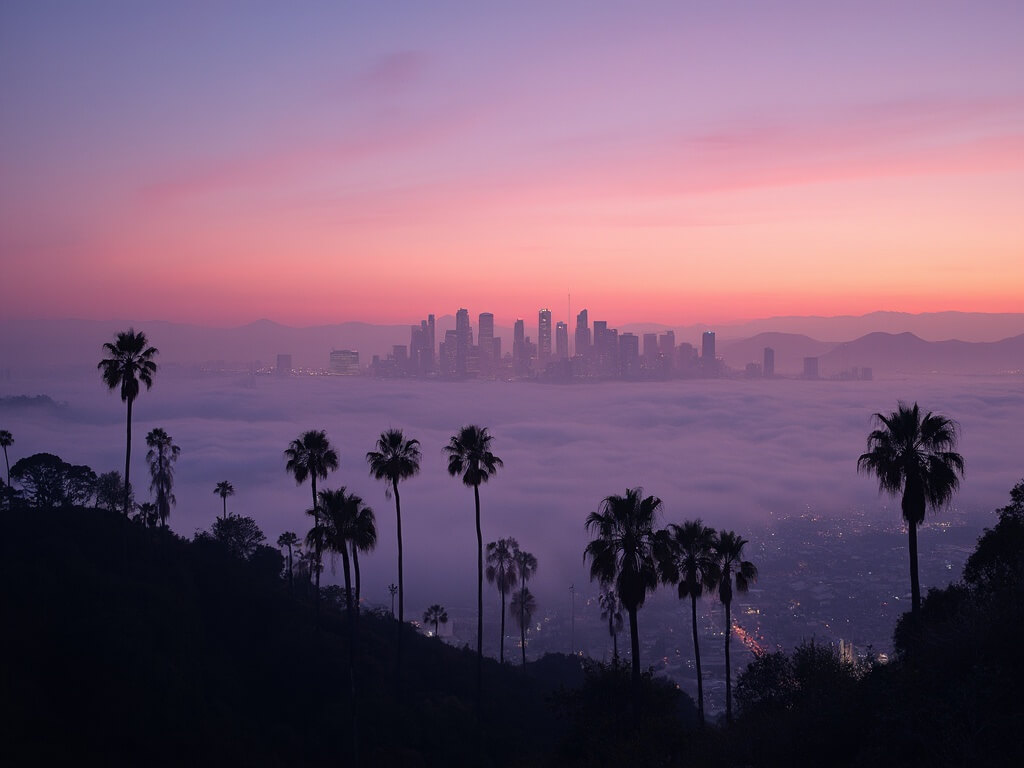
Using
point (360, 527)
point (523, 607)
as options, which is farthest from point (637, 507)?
point (523, 607)

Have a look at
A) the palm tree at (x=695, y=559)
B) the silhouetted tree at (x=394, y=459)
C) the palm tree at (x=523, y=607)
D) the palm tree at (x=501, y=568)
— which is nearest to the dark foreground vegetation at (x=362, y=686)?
the palm tree at (x=695, y=559)

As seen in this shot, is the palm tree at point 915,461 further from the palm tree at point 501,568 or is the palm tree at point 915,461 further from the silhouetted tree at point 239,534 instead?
the silhouetted tree at point 239,534

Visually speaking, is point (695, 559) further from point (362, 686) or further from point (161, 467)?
point (161, 467)

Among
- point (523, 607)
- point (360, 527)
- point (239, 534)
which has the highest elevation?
point (360, 527)

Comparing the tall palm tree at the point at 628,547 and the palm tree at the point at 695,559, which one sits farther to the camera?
the palm tree at the point at 695,559

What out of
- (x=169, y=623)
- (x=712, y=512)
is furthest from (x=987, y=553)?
(x=712, y=512)

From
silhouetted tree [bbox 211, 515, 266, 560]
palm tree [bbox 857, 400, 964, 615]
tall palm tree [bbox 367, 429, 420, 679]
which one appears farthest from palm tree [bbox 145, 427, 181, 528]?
palm tree [bbox 857, 400, 964, 615]
